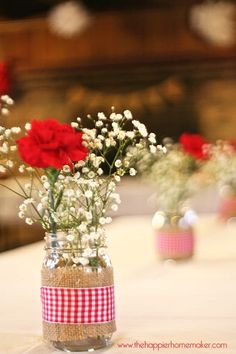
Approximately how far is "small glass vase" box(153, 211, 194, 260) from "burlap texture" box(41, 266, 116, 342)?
1.15 meters

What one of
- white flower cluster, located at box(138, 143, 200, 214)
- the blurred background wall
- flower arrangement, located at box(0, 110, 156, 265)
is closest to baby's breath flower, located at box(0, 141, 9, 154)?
flower arrangement, located at box(0, 110, 156, 265)

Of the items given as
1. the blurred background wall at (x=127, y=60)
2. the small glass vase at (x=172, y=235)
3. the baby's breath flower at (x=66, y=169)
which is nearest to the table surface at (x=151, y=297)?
the small glass vase at (x=172, y=235)

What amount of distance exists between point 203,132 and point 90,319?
228 inches

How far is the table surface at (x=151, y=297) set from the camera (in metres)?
1.33

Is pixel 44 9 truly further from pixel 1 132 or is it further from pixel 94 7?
pixel 1 132

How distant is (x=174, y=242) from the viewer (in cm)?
238

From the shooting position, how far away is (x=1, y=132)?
124 cm

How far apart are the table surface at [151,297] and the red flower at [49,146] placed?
1.10 feet

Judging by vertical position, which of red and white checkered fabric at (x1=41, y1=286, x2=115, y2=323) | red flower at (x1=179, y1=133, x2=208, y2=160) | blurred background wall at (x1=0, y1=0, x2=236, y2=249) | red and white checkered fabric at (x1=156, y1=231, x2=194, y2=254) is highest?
blurred background wall at (x1=0, y1=0, x2=236, y2=249)

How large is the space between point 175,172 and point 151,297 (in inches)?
28.6

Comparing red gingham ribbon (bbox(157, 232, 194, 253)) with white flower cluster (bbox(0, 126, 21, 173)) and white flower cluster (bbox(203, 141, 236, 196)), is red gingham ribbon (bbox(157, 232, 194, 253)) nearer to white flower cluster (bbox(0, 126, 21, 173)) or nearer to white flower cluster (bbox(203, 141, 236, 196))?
white flower cluster (bbox(203, 141, 236, 196))

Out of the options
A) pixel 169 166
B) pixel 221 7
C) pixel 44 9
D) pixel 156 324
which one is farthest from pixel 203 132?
pixel 156 324

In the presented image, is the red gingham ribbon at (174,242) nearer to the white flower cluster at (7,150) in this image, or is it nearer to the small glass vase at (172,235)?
the small glass vase at (172,235)

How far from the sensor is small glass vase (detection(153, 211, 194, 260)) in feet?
7.73
